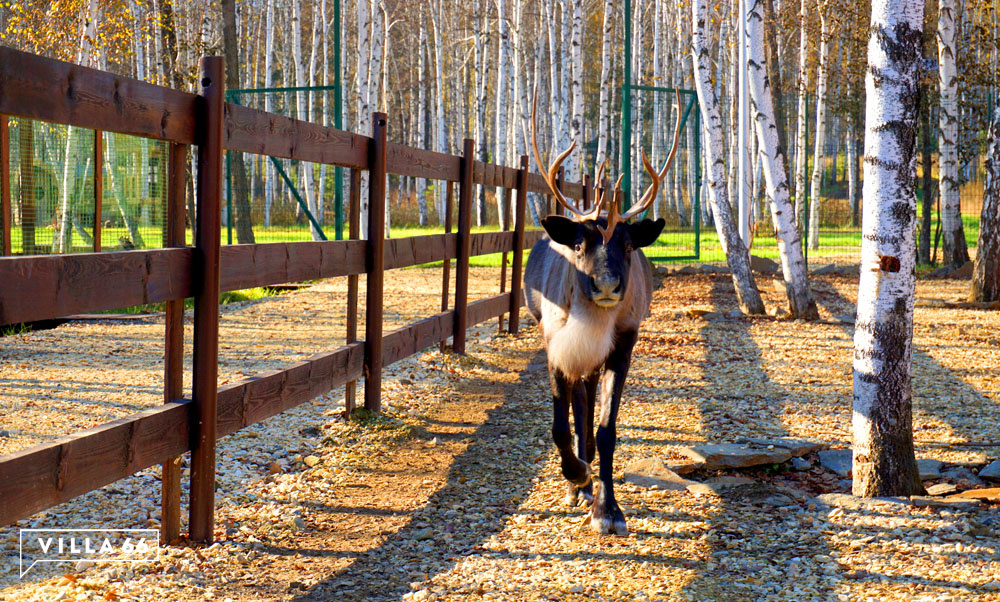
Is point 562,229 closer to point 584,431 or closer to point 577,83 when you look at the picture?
point 584,431

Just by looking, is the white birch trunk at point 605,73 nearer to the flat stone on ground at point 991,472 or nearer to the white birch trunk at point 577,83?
the white birch trunk at point 577,83

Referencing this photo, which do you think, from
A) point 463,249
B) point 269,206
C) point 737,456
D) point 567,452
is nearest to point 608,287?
point 567,452

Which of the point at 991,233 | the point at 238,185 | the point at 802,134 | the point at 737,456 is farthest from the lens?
the point at 802,134

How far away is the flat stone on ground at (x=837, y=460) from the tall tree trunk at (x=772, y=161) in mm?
5573

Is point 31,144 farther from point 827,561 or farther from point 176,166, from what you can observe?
point 827,561

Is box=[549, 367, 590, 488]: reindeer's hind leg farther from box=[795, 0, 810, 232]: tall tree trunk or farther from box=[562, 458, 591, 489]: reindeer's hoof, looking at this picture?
box=[795, 0, 810, 232]: tall tree trunk

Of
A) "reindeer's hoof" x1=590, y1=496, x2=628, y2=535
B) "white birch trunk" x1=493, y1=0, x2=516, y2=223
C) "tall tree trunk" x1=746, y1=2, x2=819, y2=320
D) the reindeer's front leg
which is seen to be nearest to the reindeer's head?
the reindeer's front leg

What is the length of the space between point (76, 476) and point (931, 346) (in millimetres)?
8089

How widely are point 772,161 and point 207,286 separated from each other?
829 centimetres

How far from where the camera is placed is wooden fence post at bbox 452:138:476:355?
8.40m

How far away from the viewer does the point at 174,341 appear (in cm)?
388

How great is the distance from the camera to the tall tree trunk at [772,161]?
35.2ft

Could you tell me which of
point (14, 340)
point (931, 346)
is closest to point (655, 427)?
point (931, 346)

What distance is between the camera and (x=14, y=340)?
351 inches
